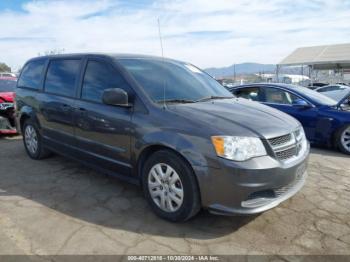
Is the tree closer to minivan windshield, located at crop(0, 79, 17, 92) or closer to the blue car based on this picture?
minivan windshield, located at crop(0, 79, 17, 92)

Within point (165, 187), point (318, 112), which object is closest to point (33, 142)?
point (165, 187)

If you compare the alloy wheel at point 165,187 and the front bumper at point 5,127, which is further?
the front bumper at point 5,127

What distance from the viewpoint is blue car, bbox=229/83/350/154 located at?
22.1 ft

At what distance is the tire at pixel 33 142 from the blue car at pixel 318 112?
4890 millimetres

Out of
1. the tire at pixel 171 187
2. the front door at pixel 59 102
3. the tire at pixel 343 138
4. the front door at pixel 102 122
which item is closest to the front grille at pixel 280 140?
the tire at pixel 171 187

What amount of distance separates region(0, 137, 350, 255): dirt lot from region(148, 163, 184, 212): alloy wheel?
0.67 feet

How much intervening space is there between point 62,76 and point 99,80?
3.24 ft

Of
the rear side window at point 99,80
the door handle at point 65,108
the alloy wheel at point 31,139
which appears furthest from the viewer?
the alloy wheel at point 31,139

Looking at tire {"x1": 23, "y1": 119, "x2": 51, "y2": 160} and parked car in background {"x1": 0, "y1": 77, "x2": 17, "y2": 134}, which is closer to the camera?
tire {"x1": 23, "y1": 119, "x2": 51, "y2": 160}

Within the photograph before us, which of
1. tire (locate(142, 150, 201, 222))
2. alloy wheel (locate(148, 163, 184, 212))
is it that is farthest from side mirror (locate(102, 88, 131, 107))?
alloy wheel (locate(148, 163, 184, 212))

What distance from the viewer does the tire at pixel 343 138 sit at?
669 centimetres

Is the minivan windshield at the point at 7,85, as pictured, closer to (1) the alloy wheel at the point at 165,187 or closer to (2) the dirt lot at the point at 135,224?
(2) the dirt lot at the point at 135,224

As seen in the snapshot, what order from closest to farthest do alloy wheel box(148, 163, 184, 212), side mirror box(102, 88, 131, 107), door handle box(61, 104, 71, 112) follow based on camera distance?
alloy wheel box(148, 163, 184, 212), side mirror box(102, 88, 131, 107), door handle box(61, 104, 71, 112)

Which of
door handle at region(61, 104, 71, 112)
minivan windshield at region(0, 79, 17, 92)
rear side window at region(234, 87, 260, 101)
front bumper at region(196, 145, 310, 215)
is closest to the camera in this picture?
front bumper at region(196, 145, 310, 215)
